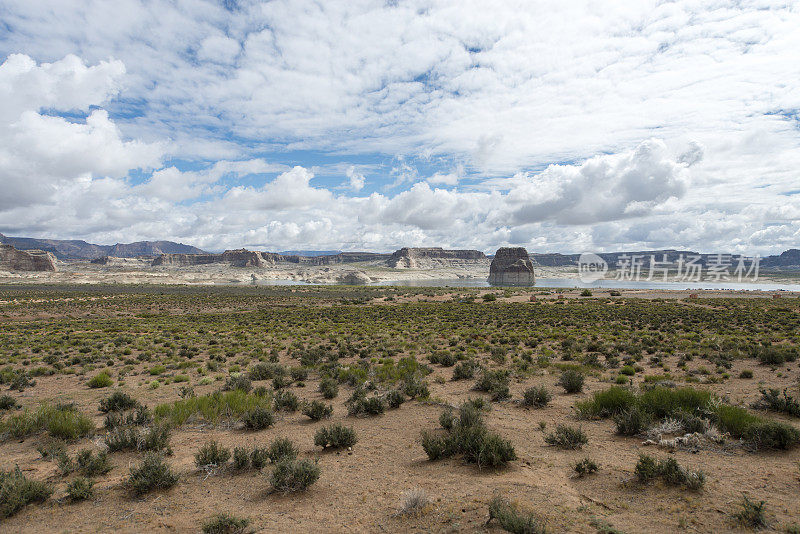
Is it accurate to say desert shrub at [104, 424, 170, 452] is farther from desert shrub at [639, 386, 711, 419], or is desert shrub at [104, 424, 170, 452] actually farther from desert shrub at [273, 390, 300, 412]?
desert shrub at [639, 386, 711, 419]

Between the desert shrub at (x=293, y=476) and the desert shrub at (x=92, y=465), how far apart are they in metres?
3.27

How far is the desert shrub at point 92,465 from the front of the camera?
6230 mm

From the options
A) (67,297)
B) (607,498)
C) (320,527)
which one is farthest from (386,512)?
(67,297)

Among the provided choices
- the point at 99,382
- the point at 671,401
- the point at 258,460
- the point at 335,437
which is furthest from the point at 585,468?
the point at 99,382

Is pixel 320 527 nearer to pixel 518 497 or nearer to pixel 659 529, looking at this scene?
pixel 518 497

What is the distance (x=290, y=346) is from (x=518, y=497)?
18318 millimetres

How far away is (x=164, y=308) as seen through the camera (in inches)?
1837

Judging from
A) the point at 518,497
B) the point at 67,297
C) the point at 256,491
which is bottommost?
the point at 67,297

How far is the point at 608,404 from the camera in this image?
893cm

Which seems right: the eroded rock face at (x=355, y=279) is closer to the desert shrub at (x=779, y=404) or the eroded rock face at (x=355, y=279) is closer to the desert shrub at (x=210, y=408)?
the desert shrub at (x=210, y=408)

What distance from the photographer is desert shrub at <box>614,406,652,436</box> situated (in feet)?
24.7

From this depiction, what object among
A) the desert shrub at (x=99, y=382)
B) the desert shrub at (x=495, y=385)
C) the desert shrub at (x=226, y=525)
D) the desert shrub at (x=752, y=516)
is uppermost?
the desert shrub at (x=752, y=516)

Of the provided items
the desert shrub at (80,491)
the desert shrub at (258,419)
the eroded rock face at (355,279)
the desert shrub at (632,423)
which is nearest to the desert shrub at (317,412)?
the desert shrub at (258,419)

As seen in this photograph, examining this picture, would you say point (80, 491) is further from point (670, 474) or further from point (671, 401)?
point (671, 401)
